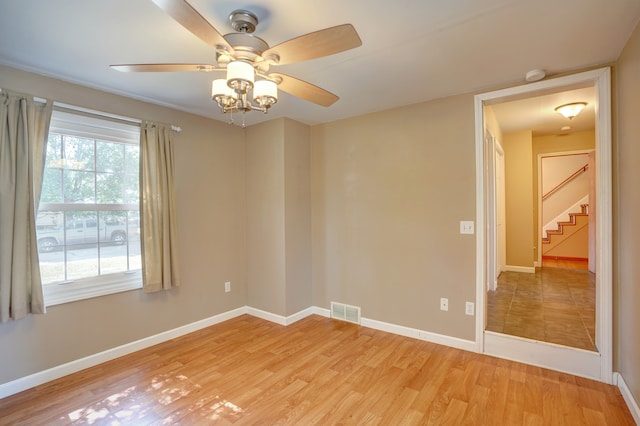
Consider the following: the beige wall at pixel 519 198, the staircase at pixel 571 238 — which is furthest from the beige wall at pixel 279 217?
the staircase at pixel 571 238

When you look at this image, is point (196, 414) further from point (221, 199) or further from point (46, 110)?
point (46, 110)

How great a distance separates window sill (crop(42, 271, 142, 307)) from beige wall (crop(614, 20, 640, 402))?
3888 mm

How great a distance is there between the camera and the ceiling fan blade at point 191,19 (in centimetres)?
118

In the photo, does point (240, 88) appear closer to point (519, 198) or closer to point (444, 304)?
point (444, 304)

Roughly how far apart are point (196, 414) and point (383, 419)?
1225 mm

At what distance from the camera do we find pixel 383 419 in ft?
6.58

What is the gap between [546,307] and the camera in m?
3.65

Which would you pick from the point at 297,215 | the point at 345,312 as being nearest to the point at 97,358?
the point at 297,215

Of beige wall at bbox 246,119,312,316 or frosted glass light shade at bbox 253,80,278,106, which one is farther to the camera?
beige wall at bbox 246,119,312,316

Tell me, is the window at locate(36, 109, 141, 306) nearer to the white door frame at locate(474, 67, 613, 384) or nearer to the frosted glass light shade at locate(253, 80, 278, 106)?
the frosted glass light shade at locate(253, 80, 278, 106)

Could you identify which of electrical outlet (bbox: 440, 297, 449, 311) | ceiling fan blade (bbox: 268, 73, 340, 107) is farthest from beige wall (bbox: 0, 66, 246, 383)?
electrical outlet (bbox: 440, 297, 449, 311)

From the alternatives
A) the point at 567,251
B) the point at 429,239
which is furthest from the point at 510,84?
the point at 567,251

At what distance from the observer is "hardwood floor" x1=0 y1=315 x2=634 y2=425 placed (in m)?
2.03

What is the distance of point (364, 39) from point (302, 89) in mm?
507
